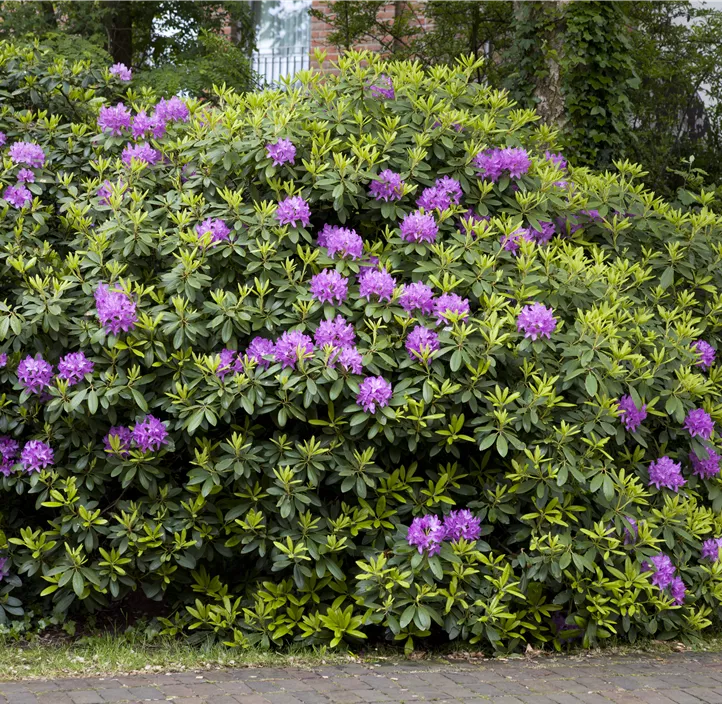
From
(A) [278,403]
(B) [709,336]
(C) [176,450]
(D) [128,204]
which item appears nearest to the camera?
(A) [278,403]

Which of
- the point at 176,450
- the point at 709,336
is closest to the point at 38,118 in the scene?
the point at 176,450

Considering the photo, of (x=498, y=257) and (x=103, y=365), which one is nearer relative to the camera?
(x=103, y=365)

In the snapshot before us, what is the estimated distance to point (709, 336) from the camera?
589 cm

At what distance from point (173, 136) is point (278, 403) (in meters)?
2.18

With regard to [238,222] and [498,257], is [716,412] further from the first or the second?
[238,222]

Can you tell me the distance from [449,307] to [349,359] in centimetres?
60

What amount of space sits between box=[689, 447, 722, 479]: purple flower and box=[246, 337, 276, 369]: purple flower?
7.91 ft

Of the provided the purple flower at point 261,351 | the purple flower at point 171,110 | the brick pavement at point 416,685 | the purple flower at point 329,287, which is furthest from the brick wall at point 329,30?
the brick pavement at point 416,685

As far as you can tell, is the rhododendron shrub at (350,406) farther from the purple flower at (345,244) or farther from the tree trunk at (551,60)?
the tree trunk at (551,60)

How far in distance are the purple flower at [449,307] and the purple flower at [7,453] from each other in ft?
7.56

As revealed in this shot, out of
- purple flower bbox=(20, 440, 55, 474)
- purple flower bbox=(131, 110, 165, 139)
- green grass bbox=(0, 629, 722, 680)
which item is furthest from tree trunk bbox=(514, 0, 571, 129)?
purple flower bbox=(20, 440, 55, 474)

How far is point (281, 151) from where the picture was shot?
522cm

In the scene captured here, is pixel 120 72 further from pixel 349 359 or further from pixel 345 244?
pixel 349 359

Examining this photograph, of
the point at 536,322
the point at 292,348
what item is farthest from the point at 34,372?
the point at 536,322
